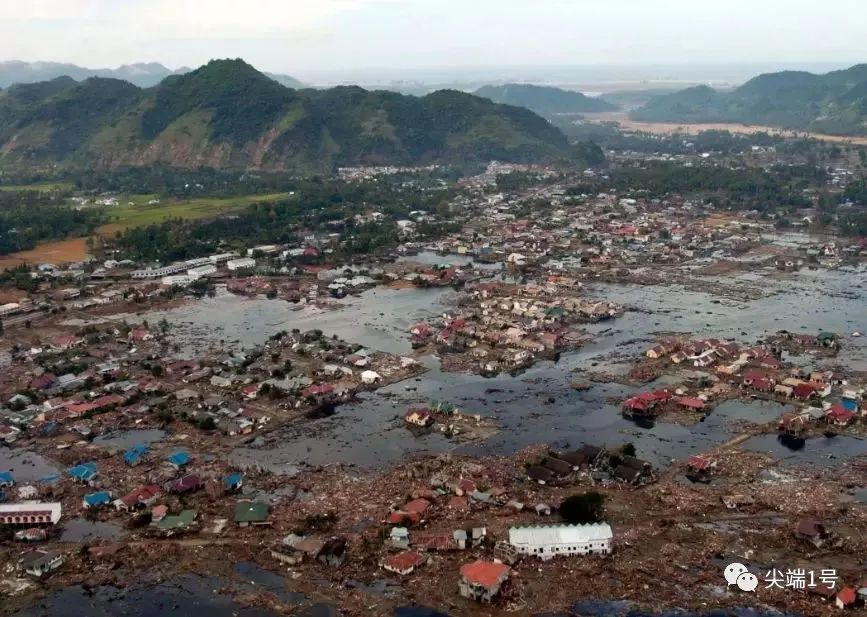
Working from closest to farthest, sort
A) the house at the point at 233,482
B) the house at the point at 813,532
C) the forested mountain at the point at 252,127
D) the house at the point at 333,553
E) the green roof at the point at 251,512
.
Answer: the house at the point at 333,553
the house at the point at 813,532
the green roof at the point at 251,512
the house at the point at 233,482
the forested mountain at the point at 252,127

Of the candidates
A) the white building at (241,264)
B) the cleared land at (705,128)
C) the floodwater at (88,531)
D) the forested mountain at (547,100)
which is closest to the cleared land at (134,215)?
the white building at (241,264)

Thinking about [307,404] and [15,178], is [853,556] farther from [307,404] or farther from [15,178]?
[15,178]

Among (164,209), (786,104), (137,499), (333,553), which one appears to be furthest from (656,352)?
(786,104)

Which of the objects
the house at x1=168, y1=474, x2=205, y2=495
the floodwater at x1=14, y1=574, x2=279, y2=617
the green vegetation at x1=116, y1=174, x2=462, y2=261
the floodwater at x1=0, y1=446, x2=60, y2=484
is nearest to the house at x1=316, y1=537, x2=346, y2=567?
the floodwater at x1=14, y1=574, x2=279, y2=617

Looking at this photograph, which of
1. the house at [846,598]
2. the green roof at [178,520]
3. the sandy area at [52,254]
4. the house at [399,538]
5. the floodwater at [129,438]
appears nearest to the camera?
the house at [846,598]

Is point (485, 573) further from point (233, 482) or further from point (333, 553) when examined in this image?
point (233, 482)

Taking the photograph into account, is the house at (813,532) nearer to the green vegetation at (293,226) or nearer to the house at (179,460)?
the house at (179,460)

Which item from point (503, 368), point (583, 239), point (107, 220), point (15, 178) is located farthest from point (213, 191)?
point (503, 368)
